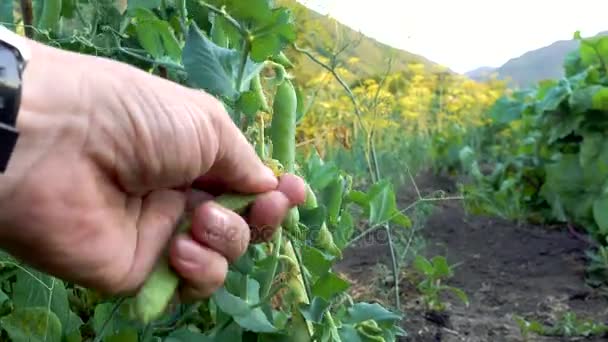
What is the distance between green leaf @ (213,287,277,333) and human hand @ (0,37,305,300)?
0.08 m

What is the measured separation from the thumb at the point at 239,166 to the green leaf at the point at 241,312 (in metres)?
0.14

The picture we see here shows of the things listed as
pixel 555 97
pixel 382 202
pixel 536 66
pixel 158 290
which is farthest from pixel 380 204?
pixel 536 66

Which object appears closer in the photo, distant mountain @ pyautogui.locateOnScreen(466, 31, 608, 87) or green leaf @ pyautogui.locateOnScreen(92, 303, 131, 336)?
green leaf @ pyautogui.locateOnScreen(92, 303, 131, 336)

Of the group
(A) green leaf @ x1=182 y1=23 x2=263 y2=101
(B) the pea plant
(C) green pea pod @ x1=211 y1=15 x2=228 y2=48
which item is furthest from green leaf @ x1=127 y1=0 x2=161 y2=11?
(A) green leaf @ x1=182 y1=23 x2=263 y2=101

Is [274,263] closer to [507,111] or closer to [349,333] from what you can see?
[349,333]

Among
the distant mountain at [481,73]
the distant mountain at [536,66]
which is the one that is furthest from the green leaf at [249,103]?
the distant mountain at [481,73]

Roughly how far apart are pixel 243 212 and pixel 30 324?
15.4 inches

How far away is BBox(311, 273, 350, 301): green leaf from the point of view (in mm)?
1285

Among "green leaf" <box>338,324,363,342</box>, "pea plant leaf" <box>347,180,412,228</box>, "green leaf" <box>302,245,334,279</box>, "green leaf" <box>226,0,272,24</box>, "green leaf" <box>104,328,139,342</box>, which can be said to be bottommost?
"green leaf" <box>104,328,139,342</box>

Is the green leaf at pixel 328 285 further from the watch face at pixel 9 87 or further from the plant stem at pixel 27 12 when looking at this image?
the plant stem at pixel 27 12

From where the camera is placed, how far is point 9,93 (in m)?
0.97

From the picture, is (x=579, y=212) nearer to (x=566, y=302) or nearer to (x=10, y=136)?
(x=566, y=302)

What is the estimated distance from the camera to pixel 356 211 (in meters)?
2.96

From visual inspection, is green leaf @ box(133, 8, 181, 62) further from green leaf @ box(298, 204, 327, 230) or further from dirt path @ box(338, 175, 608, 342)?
dirt path @ box(338, 175, 608, 342)
